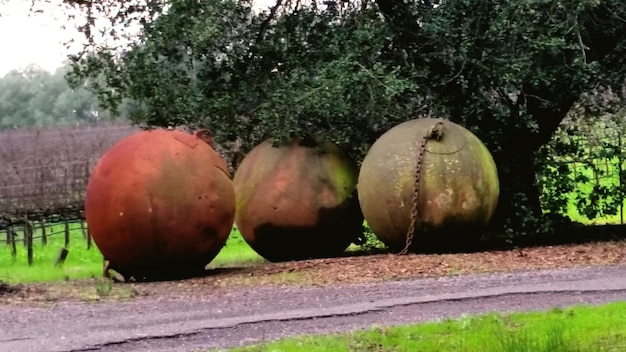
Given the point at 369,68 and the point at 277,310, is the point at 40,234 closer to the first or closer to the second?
the point at 369,68

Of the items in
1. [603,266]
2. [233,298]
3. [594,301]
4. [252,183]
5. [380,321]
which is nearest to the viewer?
[380,321]

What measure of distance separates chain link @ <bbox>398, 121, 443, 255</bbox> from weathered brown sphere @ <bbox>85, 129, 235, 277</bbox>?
2605 millimetres

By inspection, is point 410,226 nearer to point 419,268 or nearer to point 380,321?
point 419,268

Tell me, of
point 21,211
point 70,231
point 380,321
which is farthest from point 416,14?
point 70,231

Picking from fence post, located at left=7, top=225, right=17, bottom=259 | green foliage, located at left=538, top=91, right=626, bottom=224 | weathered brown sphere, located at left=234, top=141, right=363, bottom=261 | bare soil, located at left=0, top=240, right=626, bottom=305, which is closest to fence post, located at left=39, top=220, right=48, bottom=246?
fence post, located at left=7, top=225, right=17, bottom=259

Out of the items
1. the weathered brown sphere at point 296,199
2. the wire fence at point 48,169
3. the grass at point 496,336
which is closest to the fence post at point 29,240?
the wire fence at point 48,169

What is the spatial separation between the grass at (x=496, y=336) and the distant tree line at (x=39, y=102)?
27.4 m

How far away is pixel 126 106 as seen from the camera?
1612 centimetres

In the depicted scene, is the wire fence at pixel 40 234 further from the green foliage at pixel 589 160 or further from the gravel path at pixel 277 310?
the gravel path at pixel 277 310

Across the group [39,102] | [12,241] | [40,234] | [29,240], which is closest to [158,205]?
[29,240]

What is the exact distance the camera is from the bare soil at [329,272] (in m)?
10.6

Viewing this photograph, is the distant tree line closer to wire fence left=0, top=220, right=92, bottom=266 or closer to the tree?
wire fence left=0, top=220, right=92, bottom=266

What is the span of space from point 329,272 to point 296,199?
2.23 m

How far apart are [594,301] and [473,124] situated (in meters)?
6.21
